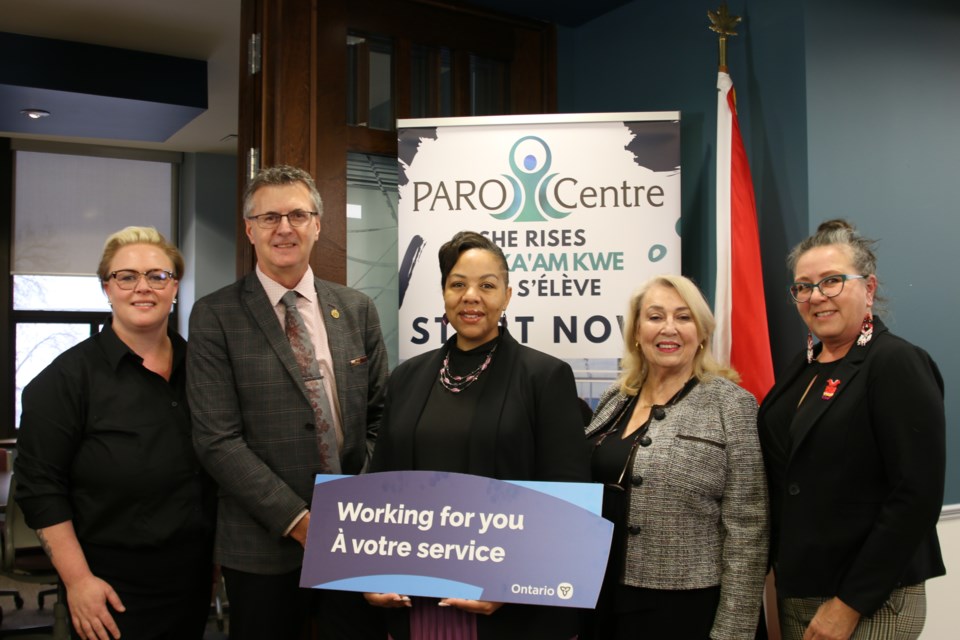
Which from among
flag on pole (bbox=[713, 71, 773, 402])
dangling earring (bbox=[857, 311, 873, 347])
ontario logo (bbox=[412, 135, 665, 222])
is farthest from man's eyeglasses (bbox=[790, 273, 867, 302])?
ontario logo (bbox=[412, 135, 665, 222])

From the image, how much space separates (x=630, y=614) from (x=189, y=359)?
125 centimetres

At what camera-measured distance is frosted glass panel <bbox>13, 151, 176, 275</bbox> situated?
730 cm

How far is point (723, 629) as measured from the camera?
196 cm

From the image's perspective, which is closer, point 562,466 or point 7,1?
point 562,466

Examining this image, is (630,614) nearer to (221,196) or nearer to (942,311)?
(942,311)

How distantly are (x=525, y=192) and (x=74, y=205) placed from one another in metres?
5.79

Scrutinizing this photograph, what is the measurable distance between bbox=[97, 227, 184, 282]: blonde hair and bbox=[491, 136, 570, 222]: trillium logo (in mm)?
1110

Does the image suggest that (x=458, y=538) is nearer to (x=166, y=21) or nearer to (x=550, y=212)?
(x=550, y=212)

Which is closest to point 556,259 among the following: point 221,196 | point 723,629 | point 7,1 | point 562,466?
point 562,466

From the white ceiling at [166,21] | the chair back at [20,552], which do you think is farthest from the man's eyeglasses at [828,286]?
the chair back at [20,552]

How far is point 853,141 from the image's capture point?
9.47 feet

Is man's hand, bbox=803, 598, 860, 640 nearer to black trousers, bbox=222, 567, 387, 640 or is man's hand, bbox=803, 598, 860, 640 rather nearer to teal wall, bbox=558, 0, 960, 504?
black trousers, bbox=222, 567, 387, 640

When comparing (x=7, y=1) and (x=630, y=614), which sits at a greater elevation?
(x=7, y=1)

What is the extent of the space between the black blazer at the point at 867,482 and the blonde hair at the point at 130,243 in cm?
166
